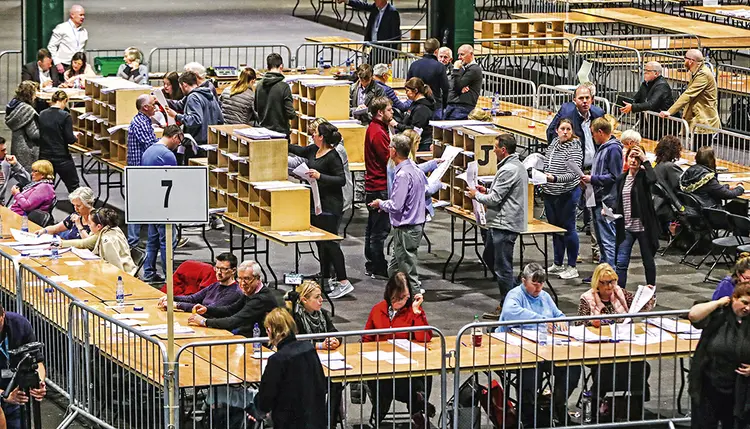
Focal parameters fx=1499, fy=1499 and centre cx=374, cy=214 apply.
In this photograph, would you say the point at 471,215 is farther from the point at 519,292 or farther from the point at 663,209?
the point at 519,292

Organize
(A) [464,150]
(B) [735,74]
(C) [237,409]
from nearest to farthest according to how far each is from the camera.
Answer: (C) [237,409], (A) [464,150], (B) [735,74]

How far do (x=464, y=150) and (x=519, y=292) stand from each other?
432 cm

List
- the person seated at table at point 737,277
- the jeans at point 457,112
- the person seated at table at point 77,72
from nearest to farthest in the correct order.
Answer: the person seated at table at point 737,277
the jeans at point 457,112
the person seated at table at point 77,72

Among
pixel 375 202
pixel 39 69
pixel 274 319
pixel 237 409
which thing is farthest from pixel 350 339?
pixel 39 69


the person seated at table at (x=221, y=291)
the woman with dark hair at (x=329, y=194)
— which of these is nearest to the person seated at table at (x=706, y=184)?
the woman with dark hair at (x=329, y=194)

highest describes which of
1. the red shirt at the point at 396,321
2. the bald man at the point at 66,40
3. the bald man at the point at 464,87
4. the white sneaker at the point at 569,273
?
the bald man at the point at 66,40

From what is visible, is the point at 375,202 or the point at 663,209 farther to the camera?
the point at 663,209

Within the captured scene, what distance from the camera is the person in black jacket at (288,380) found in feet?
32.1

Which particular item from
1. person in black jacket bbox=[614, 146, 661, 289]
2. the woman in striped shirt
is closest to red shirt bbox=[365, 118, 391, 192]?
the woman in striped shirt

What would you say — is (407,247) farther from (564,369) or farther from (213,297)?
(564,369)

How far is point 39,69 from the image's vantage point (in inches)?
866

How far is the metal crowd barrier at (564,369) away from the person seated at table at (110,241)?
3854mm

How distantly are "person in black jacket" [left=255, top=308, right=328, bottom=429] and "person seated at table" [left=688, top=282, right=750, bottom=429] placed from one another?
2.70 m

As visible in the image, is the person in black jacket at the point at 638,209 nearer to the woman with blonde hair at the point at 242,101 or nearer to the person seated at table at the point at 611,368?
the person seated at table at the point at 611,368
